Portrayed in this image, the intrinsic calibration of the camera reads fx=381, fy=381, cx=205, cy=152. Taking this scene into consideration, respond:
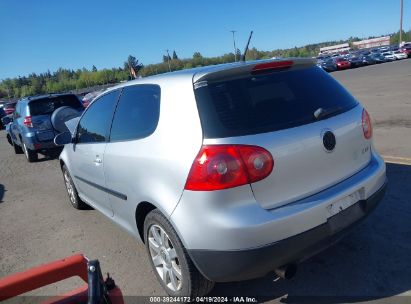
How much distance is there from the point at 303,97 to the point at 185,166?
3.47 feet

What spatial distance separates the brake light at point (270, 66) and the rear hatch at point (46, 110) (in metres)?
8.01

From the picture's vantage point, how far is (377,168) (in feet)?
10.1

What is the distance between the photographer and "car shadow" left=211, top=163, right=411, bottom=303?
2.84 meters

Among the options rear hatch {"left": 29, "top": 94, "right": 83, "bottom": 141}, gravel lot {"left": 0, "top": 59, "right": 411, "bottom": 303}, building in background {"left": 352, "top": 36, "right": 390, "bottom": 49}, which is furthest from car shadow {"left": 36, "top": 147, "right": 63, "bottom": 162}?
building in background {"left": 352, "top": 36, "right": 390, "bottom": 49}

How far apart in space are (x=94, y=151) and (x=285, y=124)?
7.01 feet

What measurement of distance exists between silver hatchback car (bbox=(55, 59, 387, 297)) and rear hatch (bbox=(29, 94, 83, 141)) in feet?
23.6

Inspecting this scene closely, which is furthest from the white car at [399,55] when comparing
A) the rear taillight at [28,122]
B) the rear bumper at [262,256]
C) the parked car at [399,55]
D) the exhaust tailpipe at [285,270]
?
the exhaust tailpipe at [285,270]

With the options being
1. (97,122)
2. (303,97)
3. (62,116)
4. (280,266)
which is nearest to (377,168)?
(303,97)

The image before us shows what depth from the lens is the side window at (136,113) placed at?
3.02 metres

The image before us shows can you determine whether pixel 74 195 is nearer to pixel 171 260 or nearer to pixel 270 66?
pixel 171 260

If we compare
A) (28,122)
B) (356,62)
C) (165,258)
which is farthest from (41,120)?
(356,62)

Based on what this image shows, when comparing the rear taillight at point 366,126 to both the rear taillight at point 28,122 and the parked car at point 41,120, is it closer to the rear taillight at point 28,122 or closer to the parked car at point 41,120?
the parked car at point 41,120

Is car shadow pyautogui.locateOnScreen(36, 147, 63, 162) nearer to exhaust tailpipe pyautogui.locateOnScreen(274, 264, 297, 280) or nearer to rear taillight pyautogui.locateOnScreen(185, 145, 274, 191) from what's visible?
rear taillight pyautogui.locateOnScreen(185, 145, 274, 191)

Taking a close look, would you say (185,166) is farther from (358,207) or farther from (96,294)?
(358,207)
